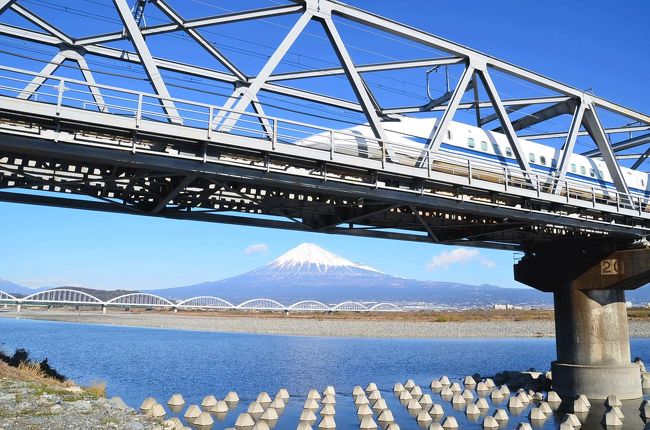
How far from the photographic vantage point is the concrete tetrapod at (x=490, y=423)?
23891 mm

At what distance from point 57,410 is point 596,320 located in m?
27.8

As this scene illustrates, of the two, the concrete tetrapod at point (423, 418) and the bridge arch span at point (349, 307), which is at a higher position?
the bridge arch span at point (349, 307)

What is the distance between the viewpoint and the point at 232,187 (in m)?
22.1

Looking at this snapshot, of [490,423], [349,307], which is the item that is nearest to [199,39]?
[490,423]

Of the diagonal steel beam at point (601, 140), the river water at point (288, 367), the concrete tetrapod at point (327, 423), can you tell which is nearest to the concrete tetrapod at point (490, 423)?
the river water at point (288, 367)

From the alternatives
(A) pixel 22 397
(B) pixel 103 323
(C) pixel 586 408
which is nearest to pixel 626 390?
(C) pixel 586 408

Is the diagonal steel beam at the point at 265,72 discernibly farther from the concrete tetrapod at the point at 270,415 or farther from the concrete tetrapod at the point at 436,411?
the concrete tetrapod at the point at 436,411

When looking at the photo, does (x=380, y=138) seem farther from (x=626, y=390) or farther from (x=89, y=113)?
(x=626, y=390)

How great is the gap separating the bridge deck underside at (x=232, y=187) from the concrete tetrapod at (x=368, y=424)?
28.9ft

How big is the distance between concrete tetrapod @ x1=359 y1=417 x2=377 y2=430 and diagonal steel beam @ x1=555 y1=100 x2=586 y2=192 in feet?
44.8

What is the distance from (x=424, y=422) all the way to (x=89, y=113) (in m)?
18.4

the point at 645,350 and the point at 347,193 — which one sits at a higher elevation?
the point at 347,193

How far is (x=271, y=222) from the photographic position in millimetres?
26188

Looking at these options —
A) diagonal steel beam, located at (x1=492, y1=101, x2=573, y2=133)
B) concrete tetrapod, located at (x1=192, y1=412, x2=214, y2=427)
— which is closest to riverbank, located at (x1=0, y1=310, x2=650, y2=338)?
diagonal steel beam, located at (x1=492, y1=101, x2=573, y2=133)
